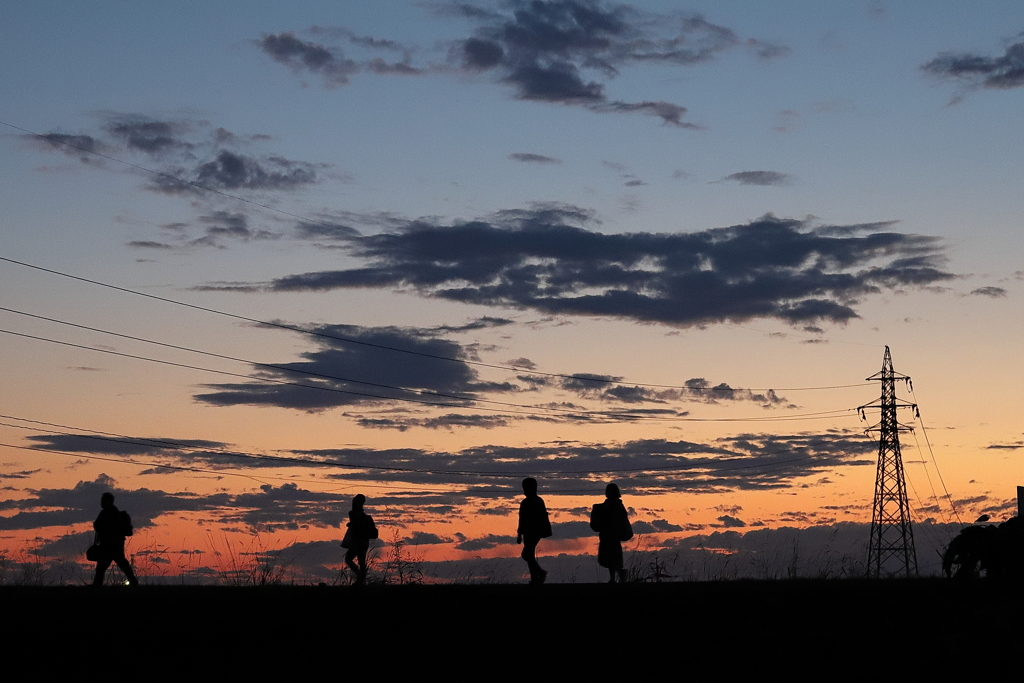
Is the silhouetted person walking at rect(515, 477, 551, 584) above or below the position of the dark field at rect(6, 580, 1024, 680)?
above

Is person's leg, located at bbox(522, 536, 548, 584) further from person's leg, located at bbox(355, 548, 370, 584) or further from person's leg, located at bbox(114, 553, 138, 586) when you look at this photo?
person's leg, located at bbox(114, 553, 138, 586)

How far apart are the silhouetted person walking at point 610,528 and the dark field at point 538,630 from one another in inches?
195

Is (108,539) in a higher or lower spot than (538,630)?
higher

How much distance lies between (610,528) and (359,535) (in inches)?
199

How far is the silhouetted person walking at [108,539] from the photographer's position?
2538cm

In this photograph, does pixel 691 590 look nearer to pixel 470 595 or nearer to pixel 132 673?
pixel 470 595

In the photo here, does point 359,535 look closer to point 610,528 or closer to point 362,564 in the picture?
point 362,564

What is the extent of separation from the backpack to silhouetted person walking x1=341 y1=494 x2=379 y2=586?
4.43 m

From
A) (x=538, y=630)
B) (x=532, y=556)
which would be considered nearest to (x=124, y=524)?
(x=532, y=556)

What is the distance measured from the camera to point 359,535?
25312 mm

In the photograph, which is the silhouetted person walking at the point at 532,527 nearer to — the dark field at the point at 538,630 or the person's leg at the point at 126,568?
the dark field at the point at 538,630

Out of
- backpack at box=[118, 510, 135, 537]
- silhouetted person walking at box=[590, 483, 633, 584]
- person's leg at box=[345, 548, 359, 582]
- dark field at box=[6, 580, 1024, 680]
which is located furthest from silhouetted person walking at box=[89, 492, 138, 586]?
silhouetted person walking at box=[590, 483, 633, 584]

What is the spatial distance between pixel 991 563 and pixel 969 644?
200 inches

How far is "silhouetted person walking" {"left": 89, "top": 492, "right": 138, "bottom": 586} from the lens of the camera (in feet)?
83.3
